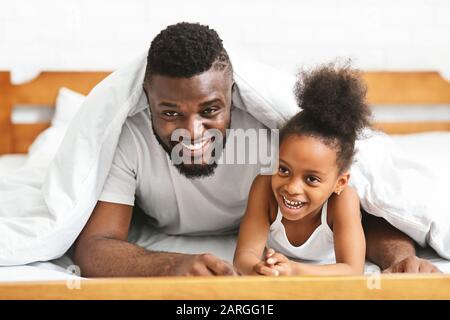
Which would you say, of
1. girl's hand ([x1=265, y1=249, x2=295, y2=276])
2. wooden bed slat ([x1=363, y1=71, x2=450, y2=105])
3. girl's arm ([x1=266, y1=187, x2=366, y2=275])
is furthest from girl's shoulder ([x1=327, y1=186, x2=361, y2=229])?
wooden bed slat ([x1=363, y1=71, x2=450, y2=105])

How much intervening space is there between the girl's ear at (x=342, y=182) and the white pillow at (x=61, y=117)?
94 centimetres

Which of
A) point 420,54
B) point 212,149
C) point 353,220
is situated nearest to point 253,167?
point 212,149

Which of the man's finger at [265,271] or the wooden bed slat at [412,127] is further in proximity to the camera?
the wooden bed slat at [412,127]

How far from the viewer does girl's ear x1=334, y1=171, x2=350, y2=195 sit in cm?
118

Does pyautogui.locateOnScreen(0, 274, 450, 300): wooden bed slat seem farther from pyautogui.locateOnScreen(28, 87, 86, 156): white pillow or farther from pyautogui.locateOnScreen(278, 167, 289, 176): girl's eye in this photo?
pyautogui.locateOnScreen(28, 87, 86, 156): white pillow

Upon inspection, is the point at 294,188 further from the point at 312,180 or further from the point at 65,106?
the point at 65,106

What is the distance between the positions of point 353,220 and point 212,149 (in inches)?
12.0

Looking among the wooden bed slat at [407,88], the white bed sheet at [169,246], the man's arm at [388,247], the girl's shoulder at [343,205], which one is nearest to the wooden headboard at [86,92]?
the wooden bed slat at [407,88]

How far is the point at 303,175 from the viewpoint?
1123mm

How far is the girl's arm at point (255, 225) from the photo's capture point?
1.15 metres

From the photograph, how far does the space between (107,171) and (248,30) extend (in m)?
1.03

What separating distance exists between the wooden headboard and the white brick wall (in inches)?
2.2

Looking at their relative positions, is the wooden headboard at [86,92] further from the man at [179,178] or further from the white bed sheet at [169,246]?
the man at [179,178]
